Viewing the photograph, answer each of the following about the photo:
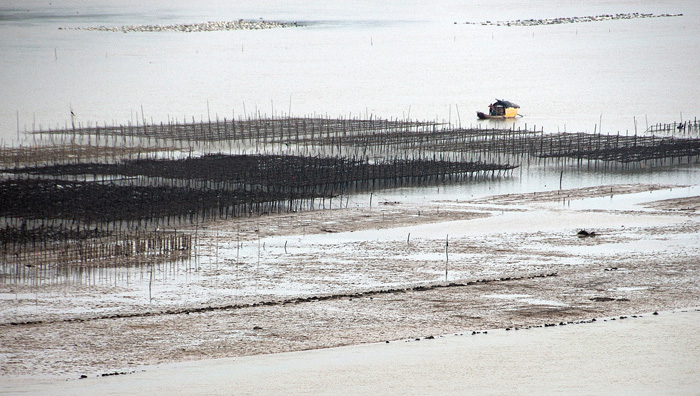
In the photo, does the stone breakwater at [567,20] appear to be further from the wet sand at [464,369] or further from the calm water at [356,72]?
the wet sand at [464,369]

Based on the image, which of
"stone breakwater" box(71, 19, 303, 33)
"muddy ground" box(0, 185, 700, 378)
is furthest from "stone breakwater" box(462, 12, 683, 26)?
"muddy ground" box(0, 185, 700, 378)

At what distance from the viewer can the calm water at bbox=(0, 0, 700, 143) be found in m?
52.8

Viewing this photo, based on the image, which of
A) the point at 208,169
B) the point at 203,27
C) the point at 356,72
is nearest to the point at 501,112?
the point at 208,169

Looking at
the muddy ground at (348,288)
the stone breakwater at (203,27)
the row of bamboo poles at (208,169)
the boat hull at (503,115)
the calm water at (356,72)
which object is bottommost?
the muddy ground at (348,288)

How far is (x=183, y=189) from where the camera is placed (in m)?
23.9

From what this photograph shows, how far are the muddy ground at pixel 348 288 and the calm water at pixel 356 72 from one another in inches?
883

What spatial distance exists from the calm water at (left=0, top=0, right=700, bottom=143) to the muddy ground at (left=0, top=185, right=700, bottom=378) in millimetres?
22434

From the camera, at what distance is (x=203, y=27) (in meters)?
133

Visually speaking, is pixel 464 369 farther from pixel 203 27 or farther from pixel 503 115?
pixel 203 27

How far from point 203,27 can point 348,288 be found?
398 ft

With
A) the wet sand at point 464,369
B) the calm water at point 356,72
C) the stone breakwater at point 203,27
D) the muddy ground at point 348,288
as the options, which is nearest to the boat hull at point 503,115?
the calm water at point 356,72

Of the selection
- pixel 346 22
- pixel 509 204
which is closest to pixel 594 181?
pixel 509 204

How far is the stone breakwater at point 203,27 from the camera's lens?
12756cm

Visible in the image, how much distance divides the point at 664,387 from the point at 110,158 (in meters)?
22.8
